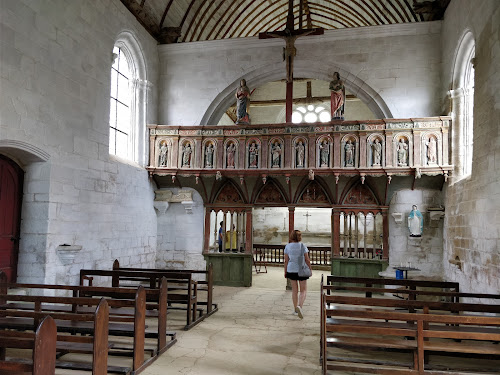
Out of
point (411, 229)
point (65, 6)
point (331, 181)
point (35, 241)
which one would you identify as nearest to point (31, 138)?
point (35, 241)

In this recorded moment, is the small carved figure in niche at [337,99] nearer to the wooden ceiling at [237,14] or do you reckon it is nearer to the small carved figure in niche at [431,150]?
the wooden ceiling at [237,14]

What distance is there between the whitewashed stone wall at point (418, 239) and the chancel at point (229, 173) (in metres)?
0.04

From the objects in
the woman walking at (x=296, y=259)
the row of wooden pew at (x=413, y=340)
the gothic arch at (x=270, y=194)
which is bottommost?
the row of wooden pew at (x=413, y=340)

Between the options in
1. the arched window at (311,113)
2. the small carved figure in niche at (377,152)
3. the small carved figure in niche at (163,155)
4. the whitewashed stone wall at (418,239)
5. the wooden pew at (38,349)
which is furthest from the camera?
the arched window at (311,113)

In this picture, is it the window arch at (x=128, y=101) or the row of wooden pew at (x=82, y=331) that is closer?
the row of wooden pew at (x=82, y=331)

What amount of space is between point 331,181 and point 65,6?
260 inches

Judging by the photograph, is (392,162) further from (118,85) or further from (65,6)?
(65,6)

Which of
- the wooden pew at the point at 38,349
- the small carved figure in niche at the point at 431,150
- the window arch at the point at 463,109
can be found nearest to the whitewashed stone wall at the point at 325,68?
the window arch at the point at 463,109

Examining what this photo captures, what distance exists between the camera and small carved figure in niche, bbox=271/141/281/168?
31.3 ft

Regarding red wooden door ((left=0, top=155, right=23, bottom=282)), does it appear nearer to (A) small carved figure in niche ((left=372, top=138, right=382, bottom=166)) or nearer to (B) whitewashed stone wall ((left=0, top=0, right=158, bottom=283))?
(B) whitewashed stone wall ((left=0, top=0, right=158, bottom=283))

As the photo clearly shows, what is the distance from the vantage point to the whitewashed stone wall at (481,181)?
6098 millimetres

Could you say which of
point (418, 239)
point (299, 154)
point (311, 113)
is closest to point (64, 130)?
point (299, 154)

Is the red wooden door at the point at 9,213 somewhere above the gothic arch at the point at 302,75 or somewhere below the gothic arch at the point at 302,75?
below

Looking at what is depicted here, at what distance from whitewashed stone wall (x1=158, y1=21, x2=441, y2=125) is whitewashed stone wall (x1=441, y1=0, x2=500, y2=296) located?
1.34 metres
